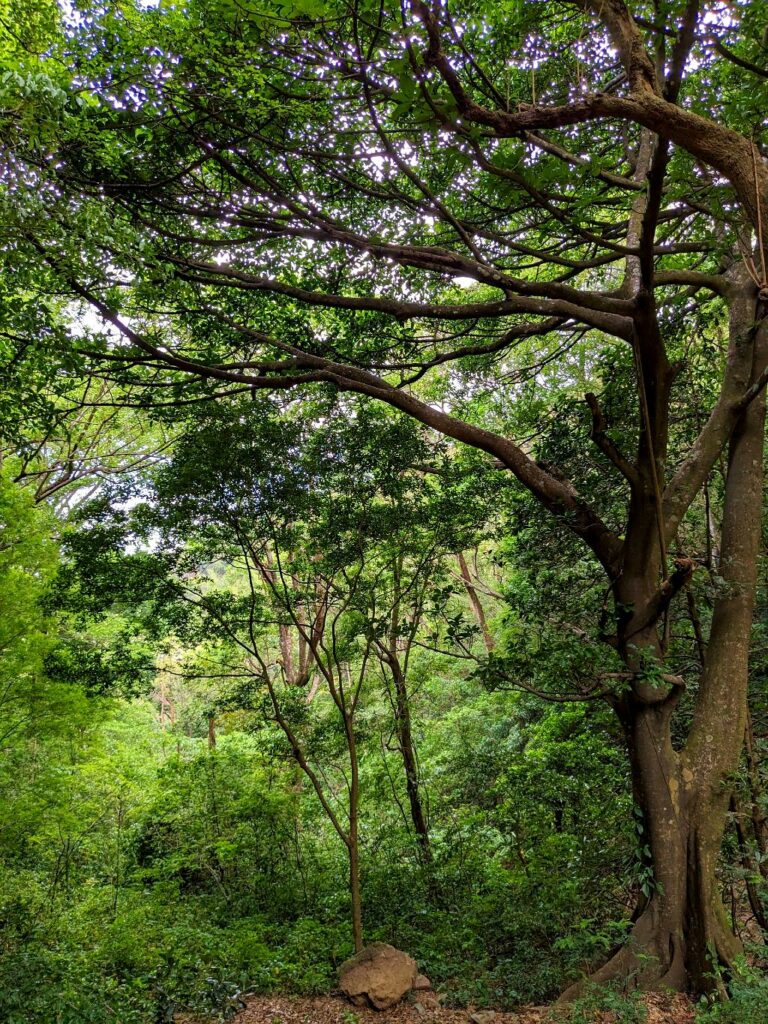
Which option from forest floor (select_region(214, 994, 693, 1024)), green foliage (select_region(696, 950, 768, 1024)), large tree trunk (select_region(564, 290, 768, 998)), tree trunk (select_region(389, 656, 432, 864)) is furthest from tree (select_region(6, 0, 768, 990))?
tree trunk (select_region(389, 656, 432, 864))

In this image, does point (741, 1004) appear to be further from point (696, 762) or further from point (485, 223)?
point (485, 223)

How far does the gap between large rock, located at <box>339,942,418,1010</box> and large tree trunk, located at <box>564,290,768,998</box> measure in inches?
67.3

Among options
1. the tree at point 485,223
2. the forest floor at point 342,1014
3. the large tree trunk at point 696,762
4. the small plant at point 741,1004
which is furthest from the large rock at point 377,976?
the small plant at point 741,1004

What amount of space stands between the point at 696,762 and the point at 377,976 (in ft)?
11.4

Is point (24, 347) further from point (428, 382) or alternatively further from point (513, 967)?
point (428, 382)

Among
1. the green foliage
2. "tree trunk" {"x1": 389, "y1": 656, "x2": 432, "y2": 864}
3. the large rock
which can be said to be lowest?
the large rock

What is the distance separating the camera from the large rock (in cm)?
517

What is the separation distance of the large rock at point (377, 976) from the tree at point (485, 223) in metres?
2.10

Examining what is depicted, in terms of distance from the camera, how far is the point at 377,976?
5332 mm

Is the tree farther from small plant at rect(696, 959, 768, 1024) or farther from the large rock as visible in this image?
the large rock

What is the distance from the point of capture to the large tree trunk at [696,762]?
4.05 metres

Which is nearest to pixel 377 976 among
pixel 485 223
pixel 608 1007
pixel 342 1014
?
pixel 342 1014

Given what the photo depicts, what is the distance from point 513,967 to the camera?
5371 millimetres

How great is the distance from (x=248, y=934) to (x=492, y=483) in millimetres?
5740
